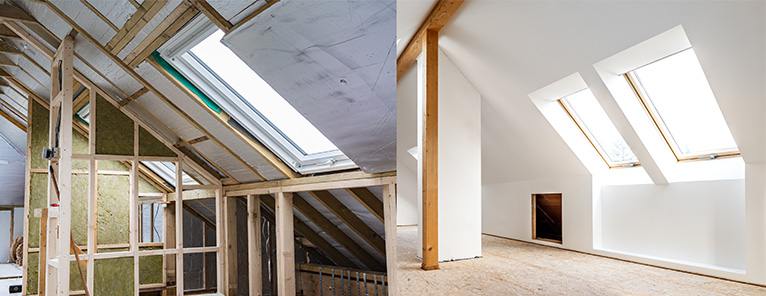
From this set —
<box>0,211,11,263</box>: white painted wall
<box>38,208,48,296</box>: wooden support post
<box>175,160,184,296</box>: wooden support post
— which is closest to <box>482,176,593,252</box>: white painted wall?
<box>175,160,184,296</box>: wooden support post

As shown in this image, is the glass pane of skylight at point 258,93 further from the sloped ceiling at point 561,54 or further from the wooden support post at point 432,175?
the sloped ceiling at point 561,54

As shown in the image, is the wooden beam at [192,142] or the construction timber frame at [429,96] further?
the wooden beam at [192,142]

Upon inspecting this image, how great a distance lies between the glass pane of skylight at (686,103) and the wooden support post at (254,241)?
3.49 m

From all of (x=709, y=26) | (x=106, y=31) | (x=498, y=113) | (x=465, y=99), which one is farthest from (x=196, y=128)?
(x=709, y=26)

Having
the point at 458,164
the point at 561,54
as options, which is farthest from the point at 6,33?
the point at 561,54

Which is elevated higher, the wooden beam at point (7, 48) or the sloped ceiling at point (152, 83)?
the wooden beam at point (7, 48)

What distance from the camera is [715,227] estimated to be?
334cm

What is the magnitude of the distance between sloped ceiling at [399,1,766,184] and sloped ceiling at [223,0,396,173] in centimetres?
166

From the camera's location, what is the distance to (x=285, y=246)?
429 centimetres

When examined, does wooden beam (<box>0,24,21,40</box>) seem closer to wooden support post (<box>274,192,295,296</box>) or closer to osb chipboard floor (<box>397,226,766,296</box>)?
wooden support post (<box>274,192,295,296</box>)

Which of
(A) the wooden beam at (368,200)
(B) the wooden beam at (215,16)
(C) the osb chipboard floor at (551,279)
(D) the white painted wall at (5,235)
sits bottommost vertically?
(D) the white painted wall at (5,235)

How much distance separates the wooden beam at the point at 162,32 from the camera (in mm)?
2613

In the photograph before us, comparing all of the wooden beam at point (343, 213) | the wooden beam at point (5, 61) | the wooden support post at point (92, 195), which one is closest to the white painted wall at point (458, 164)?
the wooden beam at point (343, 213)

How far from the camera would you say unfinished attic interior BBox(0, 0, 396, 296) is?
5.77 feet
